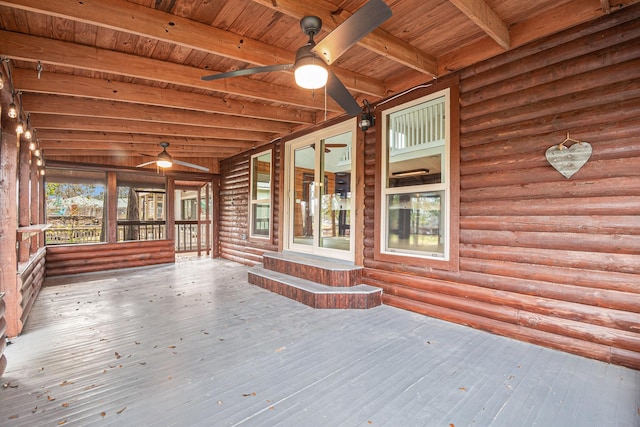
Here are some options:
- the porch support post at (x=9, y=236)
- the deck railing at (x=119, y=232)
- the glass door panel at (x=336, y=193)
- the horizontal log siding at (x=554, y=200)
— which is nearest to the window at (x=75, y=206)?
the deck railing at (x=119, y=232)

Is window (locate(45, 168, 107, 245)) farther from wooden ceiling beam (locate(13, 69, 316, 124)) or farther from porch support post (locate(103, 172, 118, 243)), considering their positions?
wooden ceiling beam (locate(13, 69, 316, 124))

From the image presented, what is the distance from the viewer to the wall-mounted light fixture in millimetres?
4559

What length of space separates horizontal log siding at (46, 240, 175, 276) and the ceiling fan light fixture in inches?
276

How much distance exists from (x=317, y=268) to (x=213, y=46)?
3.26 metres

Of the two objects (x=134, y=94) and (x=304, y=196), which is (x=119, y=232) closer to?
(x=134, y=94)

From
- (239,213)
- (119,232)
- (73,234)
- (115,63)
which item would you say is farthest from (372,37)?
(73,234)

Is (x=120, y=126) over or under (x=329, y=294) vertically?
over

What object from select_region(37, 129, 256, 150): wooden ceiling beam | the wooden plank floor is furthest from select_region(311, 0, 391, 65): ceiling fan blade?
select_region(37, 129, 256, 150): wooden ceiling beam

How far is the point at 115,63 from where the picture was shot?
3.18 metres

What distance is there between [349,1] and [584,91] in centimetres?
234

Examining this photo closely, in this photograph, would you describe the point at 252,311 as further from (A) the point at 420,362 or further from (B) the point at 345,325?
Answer: (A) the point at 420,362

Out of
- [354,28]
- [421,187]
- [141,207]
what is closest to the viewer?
[354,28]

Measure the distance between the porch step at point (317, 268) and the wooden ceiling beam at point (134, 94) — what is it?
253cm

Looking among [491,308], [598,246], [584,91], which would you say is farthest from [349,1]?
[491,308]
